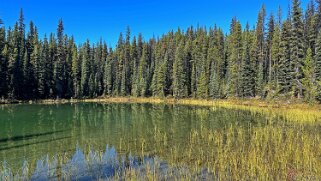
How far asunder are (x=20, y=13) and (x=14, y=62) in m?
28.5

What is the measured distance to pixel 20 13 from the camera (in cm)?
9056

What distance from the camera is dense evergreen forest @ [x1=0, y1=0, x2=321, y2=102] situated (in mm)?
51859

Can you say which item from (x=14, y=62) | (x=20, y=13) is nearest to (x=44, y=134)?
(x=14, y=62)

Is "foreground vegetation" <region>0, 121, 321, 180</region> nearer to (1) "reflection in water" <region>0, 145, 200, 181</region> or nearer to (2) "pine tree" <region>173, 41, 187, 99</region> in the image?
(1) "reflection in water" <region>0, 145, 200, 181</region>

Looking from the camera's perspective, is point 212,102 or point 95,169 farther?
point 212,102

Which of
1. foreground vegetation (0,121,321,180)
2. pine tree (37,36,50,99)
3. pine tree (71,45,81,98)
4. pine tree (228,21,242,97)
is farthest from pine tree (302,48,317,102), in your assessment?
pine tree (37,36,50,99)

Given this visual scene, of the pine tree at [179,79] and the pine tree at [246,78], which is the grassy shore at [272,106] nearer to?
the pine tree at [179,79]

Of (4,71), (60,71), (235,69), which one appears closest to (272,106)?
(235,69)

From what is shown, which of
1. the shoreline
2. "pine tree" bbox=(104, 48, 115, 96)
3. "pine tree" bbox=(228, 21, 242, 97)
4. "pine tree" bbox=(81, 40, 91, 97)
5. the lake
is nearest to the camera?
the lake

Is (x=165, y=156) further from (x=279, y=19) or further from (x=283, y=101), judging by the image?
(x=279, y=19)

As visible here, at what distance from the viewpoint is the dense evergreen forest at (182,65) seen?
51859 mm

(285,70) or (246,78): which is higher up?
(285,70)

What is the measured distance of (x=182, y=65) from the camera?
81.3m

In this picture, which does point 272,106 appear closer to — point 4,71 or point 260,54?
point 260,54
